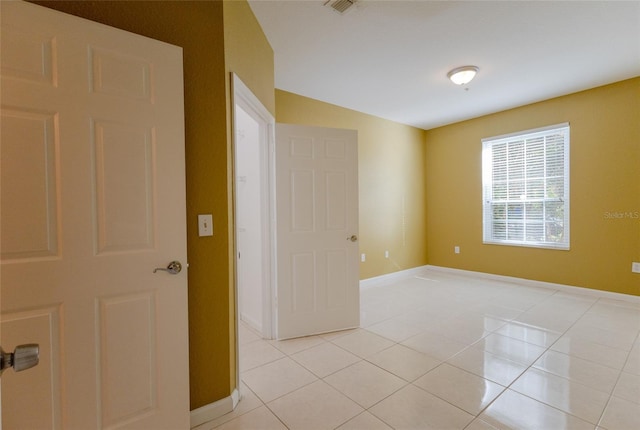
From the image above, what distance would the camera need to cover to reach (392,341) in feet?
8.71

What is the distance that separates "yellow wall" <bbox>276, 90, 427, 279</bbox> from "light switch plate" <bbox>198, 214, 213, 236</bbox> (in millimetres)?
2452

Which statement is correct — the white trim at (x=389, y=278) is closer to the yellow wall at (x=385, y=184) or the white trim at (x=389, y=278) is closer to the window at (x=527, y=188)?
the yellow wall at (x=385, y=184)

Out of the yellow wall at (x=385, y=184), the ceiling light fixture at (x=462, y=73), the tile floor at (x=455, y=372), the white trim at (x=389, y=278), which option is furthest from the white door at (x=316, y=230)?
the white trim at (x=389, y=278)

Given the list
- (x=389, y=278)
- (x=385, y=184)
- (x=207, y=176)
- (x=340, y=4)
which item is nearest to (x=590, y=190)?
(x=385, y=184)

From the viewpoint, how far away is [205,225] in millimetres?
1657

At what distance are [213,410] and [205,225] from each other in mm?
1131

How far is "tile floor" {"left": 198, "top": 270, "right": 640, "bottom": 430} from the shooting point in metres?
1.67

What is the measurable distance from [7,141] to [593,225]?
563 cm

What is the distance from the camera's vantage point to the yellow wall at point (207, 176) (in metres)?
1.60

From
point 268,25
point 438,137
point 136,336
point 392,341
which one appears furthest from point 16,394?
point 438,137

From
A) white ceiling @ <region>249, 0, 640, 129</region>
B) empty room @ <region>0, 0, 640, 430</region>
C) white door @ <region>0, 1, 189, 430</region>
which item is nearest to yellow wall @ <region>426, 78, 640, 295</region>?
empty room @ <region>0, 0, 640, 430</region>

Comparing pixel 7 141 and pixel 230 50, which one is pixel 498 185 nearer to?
pixel 230 50

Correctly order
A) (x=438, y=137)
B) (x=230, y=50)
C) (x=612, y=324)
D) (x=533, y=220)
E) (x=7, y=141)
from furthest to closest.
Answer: (x=438, y=137)
(x=533, y=220)
(x=612, y=324)
(x=230, y=50)
(x=7, y=141)

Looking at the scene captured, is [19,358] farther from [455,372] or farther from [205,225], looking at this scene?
[455,372]
